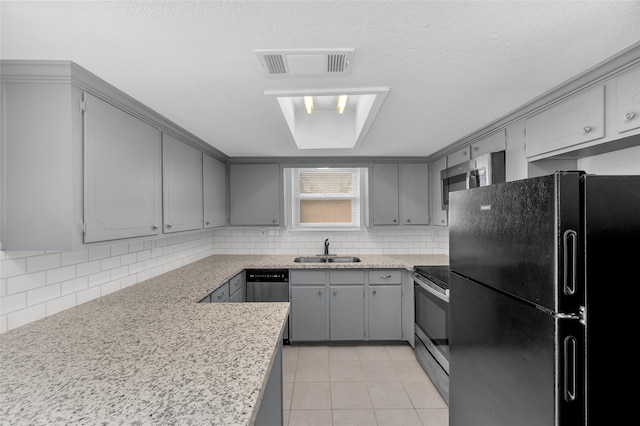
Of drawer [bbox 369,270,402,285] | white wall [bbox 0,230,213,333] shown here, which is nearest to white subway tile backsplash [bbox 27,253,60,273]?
white wall [bbox 0,230,213,333]

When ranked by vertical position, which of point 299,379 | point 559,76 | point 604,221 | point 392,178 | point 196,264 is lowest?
point 299,379

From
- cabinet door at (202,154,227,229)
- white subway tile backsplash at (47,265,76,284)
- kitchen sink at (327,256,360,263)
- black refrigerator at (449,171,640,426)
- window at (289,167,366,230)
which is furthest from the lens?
window at (289,167,366,230)

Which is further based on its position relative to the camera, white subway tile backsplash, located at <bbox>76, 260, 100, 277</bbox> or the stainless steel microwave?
the stainless steel microwave

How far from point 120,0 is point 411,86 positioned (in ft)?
4.35

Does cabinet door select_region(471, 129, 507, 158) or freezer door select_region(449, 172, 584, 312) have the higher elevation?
cabinet door select_region(471, 129, 507, 158)

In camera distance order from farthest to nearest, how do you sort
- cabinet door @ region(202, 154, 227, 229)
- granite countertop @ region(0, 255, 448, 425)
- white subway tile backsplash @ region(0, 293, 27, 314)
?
cabinet door @ region(202, 154, 227, 229)
white subway tile backsplash @ region(0, 293, 27, 314)
granite countertop @ region(0, 255, 448, 425)

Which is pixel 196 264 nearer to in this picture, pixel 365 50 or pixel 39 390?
pixel 39 390

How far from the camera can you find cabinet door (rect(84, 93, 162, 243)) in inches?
57.1

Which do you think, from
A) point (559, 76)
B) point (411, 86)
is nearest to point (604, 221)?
point (559, 76)

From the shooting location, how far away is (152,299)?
1.86 m

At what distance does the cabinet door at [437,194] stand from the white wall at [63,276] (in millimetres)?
2950

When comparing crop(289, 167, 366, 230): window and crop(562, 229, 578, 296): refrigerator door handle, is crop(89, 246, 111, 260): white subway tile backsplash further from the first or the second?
crop(562, 229, 578, 296): refrigerator door handle

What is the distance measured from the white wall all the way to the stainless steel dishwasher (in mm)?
928

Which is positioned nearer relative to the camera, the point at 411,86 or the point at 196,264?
the point at 411,86
